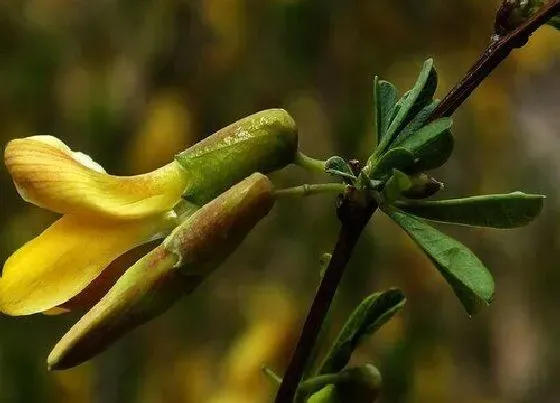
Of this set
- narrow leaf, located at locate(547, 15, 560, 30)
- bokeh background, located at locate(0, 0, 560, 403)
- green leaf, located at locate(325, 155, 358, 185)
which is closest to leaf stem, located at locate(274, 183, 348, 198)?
green leaf, located at locate(325, 155, 358, 185)

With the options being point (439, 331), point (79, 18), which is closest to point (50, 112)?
point (79, 18)

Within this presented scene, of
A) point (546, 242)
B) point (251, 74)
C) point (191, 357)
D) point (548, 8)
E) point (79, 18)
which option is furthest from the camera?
point (546, 242)

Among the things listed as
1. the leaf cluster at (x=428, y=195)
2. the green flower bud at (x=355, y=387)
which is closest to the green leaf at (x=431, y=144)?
the leaf cluster at (x=428, y=195)

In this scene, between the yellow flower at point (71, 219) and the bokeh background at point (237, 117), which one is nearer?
the yellow flower at point (71, 219)

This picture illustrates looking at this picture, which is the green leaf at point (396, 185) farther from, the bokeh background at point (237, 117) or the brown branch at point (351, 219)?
the bokeh background at point (237, 117)

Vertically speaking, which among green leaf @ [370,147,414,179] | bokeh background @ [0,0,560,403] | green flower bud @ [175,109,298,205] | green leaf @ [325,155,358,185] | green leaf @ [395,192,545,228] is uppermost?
bokeh background @ [0,0,560,403]

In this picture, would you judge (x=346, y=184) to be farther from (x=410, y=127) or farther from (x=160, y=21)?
(x=160, y=21)

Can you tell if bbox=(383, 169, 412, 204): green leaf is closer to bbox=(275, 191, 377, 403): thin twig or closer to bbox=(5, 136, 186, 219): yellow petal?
bbox=(275, 191, 377, 403): thin twig
